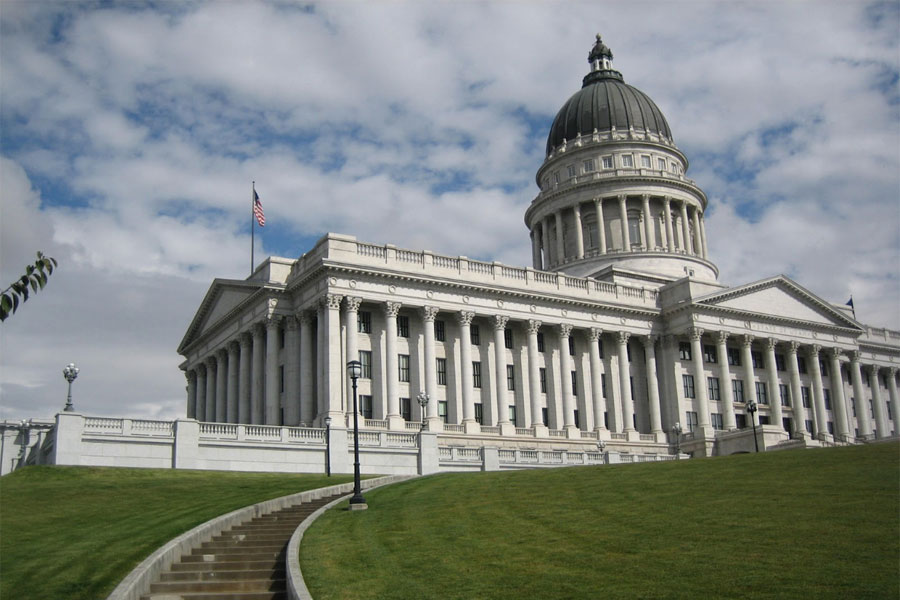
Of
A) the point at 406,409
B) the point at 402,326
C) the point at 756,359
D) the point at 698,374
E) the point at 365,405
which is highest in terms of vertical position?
the point at 402,326

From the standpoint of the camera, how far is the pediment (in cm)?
8269

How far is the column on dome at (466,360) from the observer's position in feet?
231

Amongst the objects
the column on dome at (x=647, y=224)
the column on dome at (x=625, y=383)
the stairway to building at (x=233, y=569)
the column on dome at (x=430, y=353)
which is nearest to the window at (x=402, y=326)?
the column on dome at (x=430, y=353)

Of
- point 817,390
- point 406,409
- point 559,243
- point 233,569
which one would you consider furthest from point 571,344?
point 233,569

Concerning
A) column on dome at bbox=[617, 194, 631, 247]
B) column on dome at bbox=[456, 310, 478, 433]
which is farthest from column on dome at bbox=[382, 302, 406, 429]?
column on dome at bbox=[617, 194, 631, 247]

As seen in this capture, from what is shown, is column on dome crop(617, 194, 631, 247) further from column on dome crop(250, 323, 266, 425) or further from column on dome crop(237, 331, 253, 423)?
column on dome crop(250, 323, 266, 425)

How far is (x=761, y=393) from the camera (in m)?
85.2

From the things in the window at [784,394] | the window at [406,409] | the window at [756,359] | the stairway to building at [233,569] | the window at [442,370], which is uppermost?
the window at [756,359]

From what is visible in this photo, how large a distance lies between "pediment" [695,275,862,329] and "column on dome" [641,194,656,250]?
16832 mm

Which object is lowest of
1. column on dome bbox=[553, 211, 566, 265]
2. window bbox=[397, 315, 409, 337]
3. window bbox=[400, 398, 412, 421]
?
window bbox=[400, 398, 412, 421]

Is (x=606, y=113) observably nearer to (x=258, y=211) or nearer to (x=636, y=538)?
(x=258, y=211)

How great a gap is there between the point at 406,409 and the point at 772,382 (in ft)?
119

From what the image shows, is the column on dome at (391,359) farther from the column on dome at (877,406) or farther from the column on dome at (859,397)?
the column on dome at (877,406)

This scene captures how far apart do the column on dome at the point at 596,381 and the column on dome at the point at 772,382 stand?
16923 millimetres
